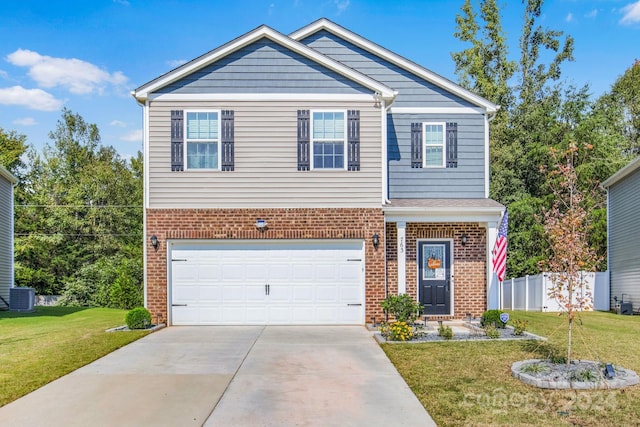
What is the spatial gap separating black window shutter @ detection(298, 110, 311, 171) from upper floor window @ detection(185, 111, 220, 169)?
6.44ft

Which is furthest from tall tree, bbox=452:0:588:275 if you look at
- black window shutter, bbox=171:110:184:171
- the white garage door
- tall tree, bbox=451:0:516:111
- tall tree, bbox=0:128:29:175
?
tall tree, bbox=0:128:29:175

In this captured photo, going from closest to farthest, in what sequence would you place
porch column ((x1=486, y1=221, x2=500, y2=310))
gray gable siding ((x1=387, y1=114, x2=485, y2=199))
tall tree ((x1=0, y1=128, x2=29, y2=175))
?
porch column ((x1=486, y1=221, x2=500, y2=310)), gray gable siding ((x1=387, y1=114, x2=485, y2=199)), tall tree ((x1=0, y1=128, x2=29, y2=175))

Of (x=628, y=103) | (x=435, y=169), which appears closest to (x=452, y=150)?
(x=435, y=169)

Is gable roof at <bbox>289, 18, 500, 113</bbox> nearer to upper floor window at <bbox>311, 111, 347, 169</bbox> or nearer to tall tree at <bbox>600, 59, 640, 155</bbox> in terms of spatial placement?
upper floor window at <bbox>311, 111, 347, 169</bbox>

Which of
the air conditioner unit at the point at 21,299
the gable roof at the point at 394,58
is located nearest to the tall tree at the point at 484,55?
the gable roof at the point at 394,58

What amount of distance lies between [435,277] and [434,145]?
11.5ft

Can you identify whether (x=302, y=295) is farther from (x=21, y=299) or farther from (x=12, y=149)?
(x=12, y=149)

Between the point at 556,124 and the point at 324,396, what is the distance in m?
25.5

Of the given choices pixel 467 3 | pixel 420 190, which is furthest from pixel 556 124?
pixel 420 190

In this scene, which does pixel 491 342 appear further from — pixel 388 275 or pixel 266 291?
pixel 266 291

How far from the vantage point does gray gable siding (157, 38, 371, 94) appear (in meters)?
12.5

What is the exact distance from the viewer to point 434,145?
13.9 metres

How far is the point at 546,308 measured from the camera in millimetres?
18266

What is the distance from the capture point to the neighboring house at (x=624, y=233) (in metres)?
16.6
